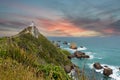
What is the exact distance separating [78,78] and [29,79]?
125cm

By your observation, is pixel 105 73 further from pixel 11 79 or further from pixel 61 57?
pixel 11 79

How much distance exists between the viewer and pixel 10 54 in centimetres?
1086

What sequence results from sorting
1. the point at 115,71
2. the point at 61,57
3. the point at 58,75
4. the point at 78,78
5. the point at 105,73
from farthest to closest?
the point at 115,71, the point at 105,73, the point at 61,57, the point at 58,75, the point at 78,78

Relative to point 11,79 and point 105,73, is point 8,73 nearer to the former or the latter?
point 11,79

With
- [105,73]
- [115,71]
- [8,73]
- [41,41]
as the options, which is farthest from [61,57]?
[8,73]

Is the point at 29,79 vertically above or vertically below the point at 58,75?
above

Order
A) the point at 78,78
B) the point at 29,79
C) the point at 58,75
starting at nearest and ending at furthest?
the point at 78,78, the point at 29,79, the point at 58,75

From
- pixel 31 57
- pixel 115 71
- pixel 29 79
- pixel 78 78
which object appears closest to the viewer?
pixel 78 78

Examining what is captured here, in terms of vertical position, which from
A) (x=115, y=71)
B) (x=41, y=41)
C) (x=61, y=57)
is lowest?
(x=115, y=71)

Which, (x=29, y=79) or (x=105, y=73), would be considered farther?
(x=105, y=73)

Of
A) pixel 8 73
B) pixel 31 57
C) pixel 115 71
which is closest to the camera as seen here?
pixel 8 73

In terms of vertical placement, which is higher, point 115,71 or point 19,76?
point 19,76

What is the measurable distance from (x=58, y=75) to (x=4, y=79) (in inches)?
212

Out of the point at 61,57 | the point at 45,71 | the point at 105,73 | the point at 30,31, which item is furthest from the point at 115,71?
the point at 45,71
